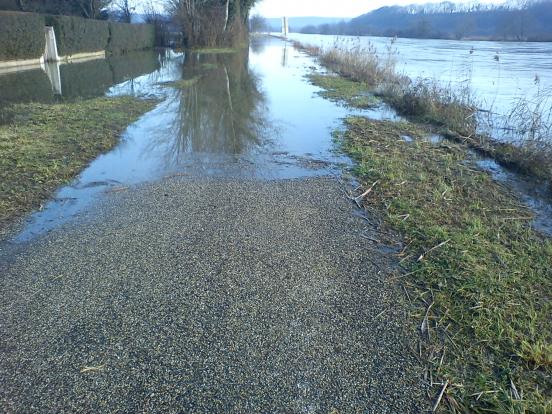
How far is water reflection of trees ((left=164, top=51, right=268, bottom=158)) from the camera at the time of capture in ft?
27.9

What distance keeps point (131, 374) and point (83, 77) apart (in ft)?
58.8

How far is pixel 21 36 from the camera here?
736 inches

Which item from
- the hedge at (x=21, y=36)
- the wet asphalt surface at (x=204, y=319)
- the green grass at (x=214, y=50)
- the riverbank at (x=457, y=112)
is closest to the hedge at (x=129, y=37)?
the green grass at (x=214, y=50)

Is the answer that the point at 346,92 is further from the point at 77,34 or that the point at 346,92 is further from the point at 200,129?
the point at 77,34

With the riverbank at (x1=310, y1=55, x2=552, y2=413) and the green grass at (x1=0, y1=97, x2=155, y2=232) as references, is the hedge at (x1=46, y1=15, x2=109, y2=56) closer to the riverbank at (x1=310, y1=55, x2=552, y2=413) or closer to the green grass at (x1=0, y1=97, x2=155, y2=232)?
the green grass at (x1=0, y1=97, x2=155, y2=232)

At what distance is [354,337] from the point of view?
3117 mm

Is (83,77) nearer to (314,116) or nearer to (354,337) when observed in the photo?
(314,116)

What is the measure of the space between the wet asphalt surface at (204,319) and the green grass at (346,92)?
975 cm

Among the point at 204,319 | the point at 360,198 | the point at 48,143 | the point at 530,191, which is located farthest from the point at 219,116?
the point at 204,319

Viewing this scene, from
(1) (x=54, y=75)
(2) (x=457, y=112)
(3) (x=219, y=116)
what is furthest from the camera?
(1) (x=54, y=75)

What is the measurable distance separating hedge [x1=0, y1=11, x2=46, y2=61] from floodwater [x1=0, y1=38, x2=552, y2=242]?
5.72ft

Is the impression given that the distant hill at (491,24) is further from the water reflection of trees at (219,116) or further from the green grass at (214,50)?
the water reflection of trees at (219,116)

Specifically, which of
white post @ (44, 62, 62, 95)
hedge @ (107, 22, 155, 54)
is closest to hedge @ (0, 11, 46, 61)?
white post @ (44, 62, 62, 95)

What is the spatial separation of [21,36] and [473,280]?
22.5 meters
